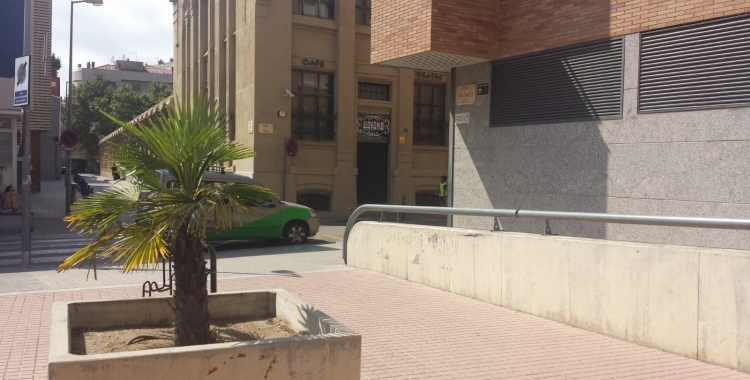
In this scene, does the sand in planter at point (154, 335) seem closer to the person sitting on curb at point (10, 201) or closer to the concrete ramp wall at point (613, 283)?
the concrete ramp wall at point (613, 283)

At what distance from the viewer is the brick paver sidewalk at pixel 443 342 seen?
18.8 feet

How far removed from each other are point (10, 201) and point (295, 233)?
11.8 metres

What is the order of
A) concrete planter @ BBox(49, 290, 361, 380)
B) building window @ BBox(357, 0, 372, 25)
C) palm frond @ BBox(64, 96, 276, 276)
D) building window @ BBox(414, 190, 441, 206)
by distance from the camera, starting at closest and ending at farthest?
concrete planter @ BBox(49, 290, 361, 380) < palm frond @ BBox(64, 96, 276, 276) < building window @ BBox(357, 0, 372, 25) < building window @ BBox(414, 190, 441, 206)

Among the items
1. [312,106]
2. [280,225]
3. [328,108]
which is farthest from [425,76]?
[280,225]

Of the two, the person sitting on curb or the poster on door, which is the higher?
the poster on door

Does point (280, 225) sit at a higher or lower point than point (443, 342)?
higher

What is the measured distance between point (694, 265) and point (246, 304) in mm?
3919

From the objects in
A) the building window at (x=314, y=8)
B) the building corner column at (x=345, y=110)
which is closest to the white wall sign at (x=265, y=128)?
the building corner column at (x=345, y=110)

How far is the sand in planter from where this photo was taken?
193 inches

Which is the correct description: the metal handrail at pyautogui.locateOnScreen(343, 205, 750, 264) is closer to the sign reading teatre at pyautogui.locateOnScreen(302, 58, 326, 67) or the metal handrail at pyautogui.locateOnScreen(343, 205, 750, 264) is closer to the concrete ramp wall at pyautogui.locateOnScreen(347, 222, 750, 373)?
the concrete ramp wall at pyautogui.locateOnScreen(347, 222, 750, 373)

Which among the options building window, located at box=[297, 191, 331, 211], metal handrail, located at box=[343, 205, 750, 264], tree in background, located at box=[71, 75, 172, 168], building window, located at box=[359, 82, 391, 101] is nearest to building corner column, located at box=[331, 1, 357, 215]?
building window, located at box=[297, 191, 331, 211]

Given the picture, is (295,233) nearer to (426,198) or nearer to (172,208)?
(172,208)

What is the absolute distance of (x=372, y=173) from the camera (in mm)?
28875

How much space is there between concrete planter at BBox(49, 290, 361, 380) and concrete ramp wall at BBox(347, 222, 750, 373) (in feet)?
10.6
